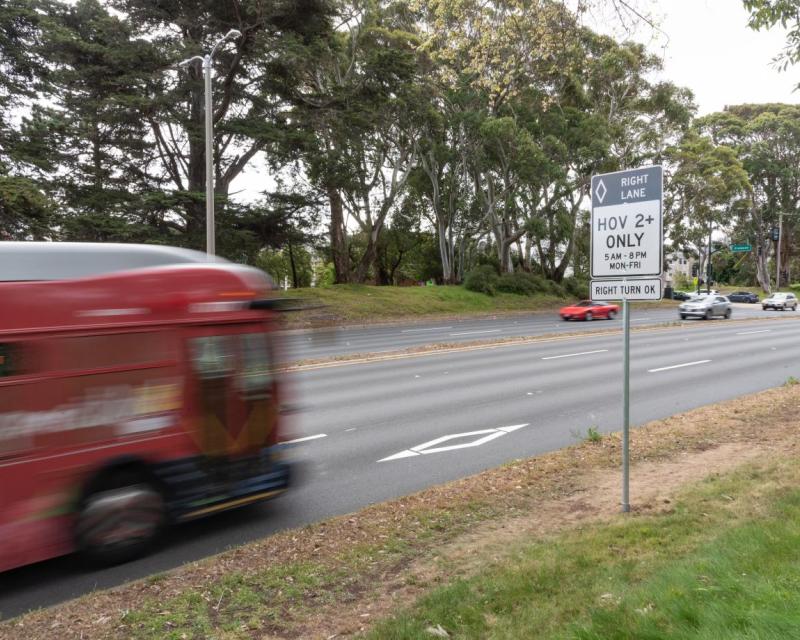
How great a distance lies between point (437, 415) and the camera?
10.4m

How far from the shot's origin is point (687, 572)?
385 centimetres

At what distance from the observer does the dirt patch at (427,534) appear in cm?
398

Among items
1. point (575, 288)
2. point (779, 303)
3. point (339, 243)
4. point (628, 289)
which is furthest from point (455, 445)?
point (779, 303)

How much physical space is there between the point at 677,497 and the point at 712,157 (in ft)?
170

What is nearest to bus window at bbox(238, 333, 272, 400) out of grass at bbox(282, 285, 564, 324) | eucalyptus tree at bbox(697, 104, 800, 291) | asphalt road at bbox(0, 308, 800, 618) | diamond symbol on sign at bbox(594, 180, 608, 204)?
asphalt road at bbox(0, 308, 800, 618)

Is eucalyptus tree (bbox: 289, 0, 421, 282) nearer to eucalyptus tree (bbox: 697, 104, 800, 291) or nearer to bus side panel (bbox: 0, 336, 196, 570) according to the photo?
bus side panel (bbox: 0, 336, 196, 570)

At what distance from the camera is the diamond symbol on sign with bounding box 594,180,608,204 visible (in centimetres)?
566

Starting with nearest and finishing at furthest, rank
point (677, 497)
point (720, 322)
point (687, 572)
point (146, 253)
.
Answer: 1. point (687, 572)
2. point (146, 253)
3. point (677, 497)
4. point (720, 322)

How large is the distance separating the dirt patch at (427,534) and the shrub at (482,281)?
36917 mm

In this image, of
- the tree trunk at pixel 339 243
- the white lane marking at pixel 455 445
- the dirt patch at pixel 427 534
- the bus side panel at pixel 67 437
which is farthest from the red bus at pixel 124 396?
the tree trunk at pixel 339 243

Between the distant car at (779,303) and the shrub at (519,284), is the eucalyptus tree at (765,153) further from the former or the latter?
the shrub at (519,284)

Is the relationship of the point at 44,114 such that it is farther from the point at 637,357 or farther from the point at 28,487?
the point at 28,487

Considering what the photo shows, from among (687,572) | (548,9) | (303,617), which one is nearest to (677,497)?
(687,572)

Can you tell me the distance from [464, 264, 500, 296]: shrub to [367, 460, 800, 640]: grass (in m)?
40.3
